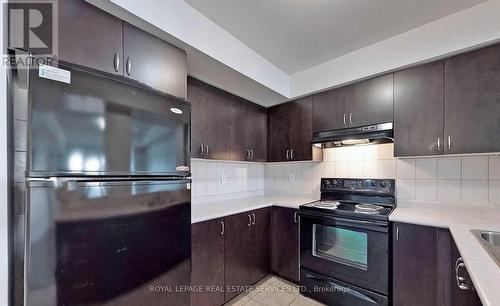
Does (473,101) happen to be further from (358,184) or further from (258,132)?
(258,132)

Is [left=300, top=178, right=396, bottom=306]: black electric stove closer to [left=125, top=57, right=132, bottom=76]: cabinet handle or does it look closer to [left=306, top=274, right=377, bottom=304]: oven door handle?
[left=306, top=274, right=377, bottom=304]: oven door handle

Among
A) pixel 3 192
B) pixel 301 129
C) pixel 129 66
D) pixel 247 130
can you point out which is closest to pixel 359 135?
pixel 301 129

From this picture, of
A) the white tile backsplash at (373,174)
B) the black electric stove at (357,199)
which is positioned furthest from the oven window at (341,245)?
the white tile backsplash at (373,174)

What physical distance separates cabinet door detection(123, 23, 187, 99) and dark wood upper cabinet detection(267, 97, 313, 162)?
1.45 m

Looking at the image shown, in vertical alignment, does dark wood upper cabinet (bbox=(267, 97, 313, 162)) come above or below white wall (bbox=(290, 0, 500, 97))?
below

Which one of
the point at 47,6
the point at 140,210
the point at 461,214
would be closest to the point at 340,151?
the point at 461,214

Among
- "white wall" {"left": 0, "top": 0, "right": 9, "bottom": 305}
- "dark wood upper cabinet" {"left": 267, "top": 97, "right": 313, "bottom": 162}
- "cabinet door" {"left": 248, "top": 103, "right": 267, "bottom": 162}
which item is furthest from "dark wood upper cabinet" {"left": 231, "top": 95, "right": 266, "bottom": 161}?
"white wall" {"left": 0, "top": 0, "right": 9, "bottom": 305}

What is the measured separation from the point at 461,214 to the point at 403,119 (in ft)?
2.72

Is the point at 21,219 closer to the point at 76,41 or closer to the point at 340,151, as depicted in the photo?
the point at 76,41

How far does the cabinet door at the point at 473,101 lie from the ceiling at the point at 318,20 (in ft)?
1.27

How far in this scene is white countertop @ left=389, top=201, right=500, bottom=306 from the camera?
0.69 m

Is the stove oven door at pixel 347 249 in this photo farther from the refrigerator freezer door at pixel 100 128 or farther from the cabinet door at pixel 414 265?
the refrigerator freezer door at pixel 100 128

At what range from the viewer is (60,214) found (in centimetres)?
84

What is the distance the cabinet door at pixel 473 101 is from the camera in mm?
1481
